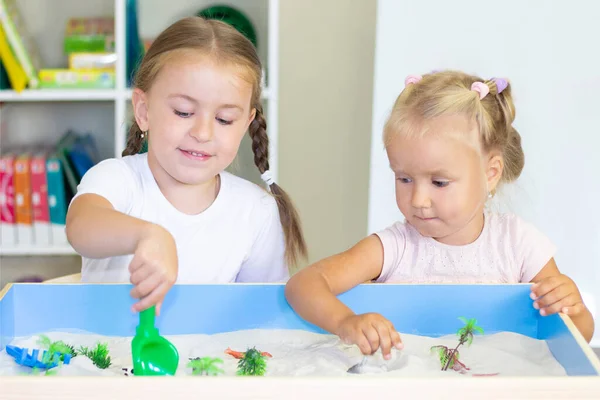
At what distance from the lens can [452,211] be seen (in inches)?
47.6

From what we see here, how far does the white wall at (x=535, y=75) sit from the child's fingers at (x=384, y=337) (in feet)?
4.43

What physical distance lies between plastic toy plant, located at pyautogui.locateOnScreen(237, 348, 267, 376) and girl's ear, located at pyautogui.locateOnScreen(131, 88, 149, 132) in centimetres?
52

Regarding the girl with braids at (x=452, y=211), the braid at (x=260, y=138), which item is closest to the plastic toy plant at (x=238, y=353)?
the girl with braids at (x=452, y=211)

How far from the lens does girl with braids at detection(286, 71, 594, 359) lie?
45.6 inches

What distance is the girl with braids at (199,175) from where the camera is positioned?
124cm

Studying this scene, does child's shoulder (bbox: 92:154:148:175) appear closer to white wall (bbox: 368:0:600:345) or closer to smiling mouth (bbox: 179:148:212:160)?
smiling mouth (bbox: 179:148:212:160)

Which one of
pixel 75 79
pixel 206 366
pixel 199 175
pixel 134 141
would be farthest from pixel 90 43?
pixel 206 366

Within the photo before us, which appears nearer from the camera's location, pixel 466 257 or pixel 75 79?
pixel 466 257

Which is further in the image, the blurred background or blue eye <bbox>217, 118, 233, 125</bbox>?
the blurred background

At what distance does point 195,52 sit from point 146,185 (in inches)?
9.8

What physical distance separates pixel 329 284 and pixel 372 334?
0.18 m

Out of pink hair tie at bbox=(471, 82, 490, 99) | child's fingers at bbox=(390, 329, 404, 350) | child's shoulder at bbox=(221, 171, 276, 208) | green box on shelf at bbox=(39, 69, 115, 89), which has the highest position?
pink hair tie at bbox=(471, 82, 490, 99)

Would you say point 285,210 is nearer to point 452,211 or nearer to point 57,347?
point 452,211

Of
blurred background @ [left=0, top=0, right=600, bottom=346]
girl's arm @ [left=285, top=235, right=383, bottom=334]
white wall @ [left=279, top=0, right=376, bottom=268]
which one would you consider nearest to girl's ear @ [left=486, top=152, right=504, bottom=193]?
girl's arm @ [left=285, top=235, right=383, bottom=334]
